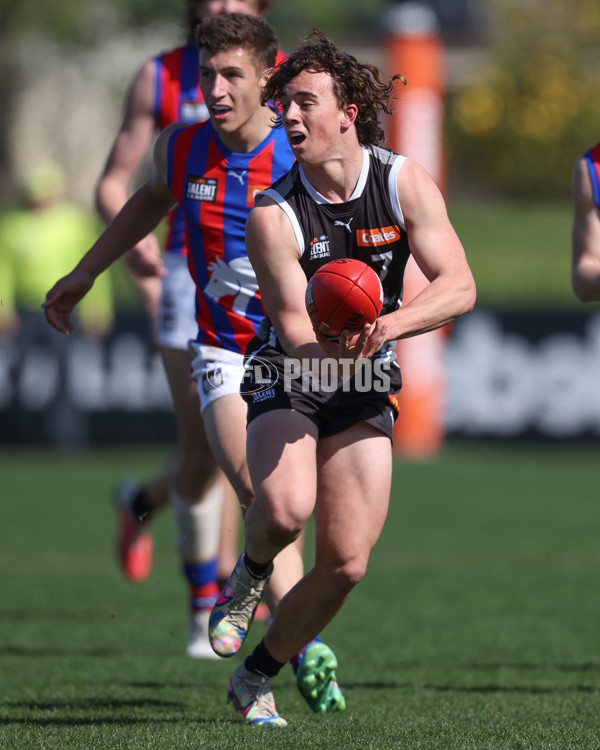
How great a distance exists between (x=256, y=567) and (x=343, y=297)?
3.23 ft

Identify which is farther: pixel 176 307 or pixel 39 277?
pixel 39 277

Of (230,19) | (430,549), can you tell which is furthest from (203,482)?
(430,549)

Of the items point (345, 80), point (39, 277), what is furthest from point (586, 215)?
point (39, 277)

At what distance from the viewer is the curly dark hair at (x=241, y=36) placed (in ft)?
14.9

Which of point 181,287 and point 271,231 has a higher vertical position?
point 271,231

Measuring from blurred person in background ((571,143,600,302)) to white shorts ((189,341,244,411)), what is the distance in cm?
133

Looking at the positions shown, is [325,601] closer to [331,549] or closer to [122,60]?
[331,549]

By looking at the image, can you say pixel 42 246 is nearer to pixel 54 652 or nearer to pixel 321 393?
pixel 54 652

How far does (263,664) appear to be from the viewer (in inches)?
165

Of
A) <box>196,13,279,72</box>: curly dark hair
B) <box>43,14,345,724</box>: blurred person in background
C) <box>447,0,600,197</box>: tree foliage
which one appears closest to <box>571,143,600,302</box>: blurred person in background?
<box>43,14,345,724</box>: blurred person in background

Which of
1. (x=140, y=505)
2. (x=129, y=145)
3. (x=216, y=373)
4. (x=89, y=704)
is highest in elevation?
(x=129, y=145)

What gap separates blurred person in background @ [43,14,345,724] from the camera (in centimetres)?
453

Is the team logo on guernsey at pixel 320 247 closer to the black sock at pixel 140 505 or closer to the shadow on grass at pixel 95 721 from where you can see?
the shadow on grass at pixel 95 721

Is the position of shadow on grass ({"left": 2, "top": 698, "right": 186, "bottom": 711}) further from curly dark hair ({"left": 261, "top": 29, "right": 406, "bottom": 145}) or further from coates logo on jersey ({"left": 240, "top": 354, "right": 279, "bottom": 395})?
curly dark hair ({"left": 261, "top": 29, "right": 406, "bottom": 145})
